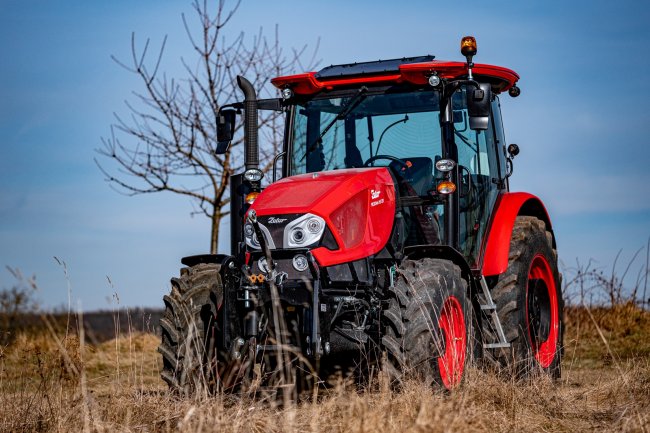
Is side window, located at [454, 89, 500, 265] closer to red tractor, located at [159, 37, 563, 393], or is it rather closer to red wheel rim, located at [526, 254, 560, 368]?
red tractor, located at [159, 37, 563, 393]

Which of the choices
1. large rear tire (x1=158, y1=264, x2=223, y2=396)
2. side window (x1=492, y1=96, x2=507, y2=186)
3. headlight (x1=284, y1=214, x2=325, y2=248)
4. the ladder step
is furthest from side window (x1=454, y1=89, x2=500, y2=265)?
large rear tire (x1=158, y1=264, x2=223, y2=396)

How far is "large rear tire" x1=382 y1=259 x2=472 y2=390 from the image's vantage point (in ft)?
19.1

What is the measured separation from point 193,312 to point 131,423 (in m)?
1.14

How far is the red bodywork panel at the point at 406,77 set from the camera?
23.1ft

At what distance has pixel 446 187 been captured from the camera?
675 cm

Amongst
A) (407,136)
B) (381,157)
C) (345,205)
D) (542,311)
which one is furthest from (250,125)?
(542,311)

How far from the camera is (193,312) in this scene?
21.5 feet

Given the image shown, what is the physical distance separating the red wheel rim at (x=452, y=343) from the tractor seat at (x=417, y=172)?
1.06m

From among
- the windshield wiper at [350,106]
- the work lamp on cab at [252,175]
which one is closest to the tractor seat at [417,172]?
the windshield wiper at [350,106]

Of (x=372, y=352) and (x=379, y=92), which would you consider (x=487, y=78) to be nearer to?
(x=379, y=92)

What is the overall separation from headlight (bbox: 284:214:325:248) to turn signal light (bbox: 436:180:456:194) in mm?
1036

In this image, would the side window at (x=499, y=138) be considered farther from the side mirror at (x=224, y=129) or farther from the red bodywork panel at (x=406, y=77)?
the side mirror at (x=224, y=129)

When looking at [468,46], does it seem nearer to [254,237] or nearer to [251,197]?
[251,197]

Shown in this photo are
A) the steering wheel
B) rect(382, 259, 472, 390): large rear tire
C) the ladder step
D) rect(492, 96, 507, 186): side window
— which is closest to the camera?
rect(382, 259, 472, 390): large rear tire
